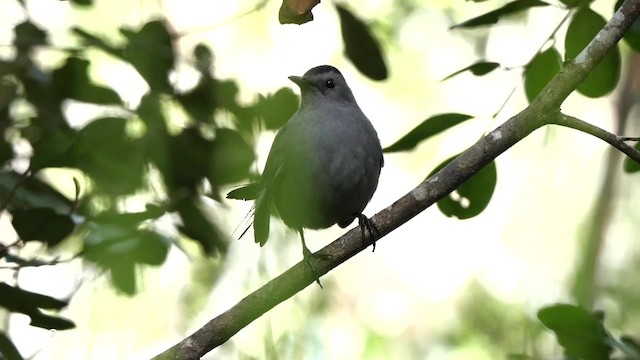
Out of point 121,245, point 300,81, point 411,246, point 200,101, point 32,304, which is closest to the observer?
point 32,304

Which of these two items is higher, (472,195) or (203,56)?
(472,195)

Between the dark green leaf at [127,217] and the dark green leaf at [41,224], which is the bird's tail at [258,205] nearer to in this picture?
the dark green leaf at [127,217]

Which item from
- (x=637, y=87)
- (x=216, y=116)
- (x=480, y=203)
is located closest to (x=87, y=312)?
(x=216, y=116)

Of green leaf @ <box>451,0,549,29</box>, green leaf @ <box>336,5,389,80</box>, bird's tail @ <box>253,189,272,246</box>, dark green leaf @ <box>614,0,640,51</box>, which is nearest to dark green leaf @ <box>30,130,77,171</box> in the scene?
bird's tail @ <box>253,189,272,246</box>

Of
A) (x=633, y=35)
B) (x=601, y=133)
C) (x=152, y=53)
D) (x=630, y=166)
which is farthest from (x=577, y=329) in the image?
(x=152, y=53)

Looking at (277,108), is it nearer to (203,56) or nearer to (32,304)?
(203,56)

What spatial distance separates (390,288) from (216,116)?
267 centimetres

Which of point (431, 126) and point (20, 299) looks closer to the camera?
point (20, 299)

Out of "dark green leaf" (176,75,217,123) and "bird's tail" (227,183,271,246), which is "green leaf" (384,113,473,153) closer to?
"bird's tail" (227,183,271,246)

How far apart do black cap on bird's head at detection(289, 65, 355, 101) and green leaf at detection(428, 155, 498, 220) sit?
99 centimetres

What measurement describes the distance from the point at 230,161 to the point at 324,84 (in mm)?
784

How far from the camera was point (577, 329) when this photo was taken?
7.30ft

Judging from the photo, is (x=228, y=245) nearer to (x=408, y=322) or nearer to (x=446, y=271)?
(x=446, y=271)

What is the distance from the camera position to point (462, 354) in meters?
4.46
